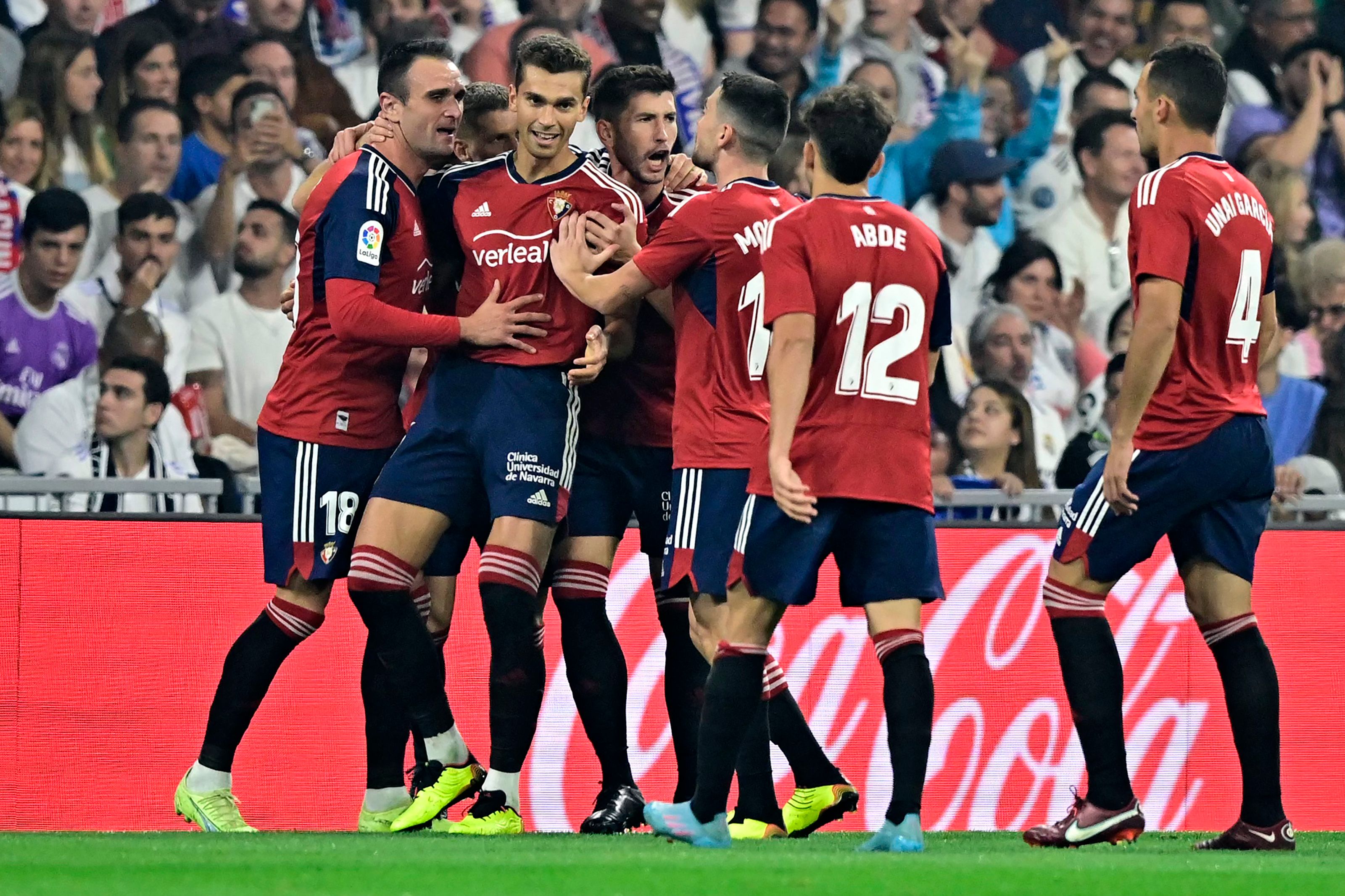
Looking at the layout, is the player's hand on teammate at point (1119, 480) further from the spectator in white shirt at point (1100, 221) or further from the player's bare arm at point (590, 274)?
the spectator in white shirt at point (1100, 221)

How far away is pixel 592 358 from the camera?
5312 mm

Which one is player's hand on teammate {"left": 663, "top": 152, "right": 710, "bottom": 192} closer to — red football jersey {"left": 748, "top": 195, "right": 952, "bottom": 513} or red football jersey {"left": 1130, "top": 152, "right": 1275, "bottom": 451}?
red football jersey {"left": 748, "top": 195, "right": 952, "bottom": 513}

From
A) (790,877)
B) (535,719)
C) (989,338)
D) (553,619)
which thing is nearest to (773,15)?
(989,338)

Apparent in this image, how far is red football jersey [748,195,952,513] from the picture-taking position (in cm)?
446

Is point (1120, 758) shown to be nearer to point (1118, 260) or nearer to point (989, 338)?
point (989, 338)

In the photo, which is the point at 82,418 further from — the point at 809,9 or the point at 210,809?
the point at 809,9

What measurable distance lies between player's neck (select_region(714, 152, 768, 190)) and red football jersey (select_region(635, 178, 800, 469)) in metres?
0.02

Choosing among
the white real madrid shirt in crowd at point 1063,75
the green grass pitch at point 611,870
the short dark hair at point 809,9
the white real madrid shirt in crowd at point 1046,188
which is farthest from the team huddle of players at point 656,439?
the white real madrid shirt in crowd at point 1063,75

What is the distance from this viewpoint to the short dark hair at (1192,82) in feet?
16.2

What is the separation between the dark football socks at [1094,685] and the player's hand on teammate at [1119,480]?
0.29 meters

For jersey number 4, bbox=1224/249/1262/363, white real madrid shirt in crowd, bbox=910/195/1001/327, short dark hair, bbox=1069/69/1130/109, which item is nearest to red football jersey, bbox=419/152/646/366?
jersey number 4, bbox=1224/249/1262/363

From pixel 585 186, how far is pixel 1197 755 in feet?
11.3

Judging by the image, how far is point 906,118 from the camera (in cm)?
1015

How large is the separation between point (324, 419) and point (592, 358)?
36.2 inches
